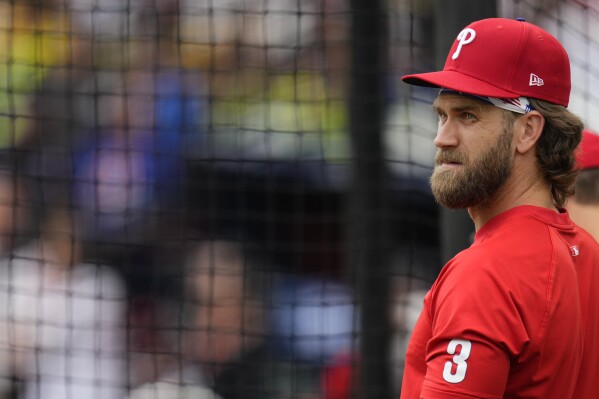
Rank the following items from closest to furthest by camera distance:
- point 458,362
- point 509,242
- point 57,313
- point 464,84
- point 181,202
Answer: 1. point 458,362
2. point 509,242
3. point 464,84
4. point 57,313
5. point 181,202

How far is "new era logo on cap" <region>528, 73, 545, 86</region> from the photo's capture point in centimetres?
191

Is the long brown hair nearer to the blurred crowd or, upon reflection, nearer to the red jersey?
the red jersey

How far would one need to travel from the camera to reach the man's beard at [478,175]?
188 cm

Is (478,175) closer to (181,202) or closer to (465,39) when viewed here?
(465,39)

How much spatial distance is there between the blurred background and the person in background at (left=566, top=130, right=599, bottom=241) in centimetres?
196

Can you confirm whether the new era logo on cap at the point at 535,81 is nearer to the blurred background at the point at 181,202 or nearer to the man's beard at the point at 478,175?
the man's beard at the point at 478,175

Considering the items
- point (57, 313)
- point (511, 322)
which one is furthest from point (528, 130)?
point (57, 313)

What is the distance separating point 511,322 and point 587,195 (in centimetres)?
102

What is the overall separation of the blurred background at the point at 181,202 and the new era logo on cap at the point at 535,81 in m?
2.66

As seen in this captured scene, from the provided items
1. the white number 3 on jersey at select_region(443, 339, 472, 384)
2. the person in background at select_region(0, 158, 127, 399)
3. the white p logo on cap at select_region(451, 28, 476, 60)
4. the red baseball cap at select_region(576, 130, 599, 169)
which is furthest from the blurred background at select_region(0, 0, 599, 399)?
the white number 3 on jersey at select_region(443, 339, 472, 384)

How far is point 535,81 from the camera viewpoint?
191cm

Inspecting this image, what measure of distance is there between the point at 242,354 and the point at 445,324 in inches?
136

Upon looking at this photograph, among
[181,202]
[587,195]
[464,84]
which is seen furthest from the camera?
[181,202]

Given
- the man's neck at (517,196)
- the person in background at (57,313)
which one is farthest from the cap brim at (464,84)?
the person in background at (57,313)
